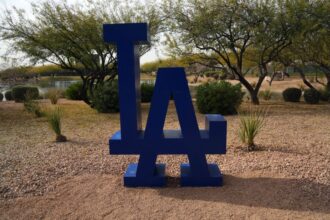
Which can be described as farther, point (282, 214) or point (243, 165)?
point (243, 165)

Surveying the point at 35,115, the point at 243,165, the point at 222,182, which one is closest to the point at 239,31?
the point at 35,115

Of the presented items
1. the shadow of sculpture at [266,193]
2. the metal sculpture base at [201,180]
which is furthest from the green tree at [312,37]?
the metal sculpture base at [201,180]

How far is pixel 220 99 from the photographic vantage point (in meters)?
10.6

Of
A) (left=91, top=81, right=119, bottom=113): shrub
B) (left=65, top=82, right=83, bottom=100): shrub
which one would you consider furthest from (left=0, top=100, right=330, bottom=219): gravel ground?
(left=65, top=82, right=83, bottom=100): shrub

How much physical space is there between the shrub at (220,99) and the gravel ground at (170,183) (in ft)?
10.7

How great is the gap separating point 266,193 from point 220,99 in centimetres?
666

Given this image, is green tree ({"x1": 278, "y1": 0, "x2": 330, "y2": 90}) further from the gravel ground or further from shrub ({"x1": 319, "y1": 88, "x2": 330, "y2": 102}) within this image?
the gravel ground

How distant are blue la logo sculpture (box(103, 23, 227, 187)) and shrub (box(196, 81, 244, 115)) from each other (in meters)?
6.22

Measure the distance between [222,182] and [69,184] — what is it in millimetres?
2039

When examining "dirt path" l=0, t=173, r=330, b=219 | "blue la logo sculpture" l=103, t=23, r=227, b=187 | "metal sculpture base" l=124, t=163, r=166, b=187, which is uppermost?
"blue la logo sculpture" l=103, t=23, r=227, b=187

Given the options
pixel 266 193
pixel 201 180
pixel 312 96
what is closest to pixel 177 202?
pixel 201 180

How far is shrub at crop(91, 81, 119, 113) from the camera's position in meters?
11.7

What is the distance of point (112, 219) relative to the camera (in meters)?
3.51

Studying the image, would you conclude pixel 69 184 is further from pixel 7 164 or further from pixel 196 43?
pixel 196 43
